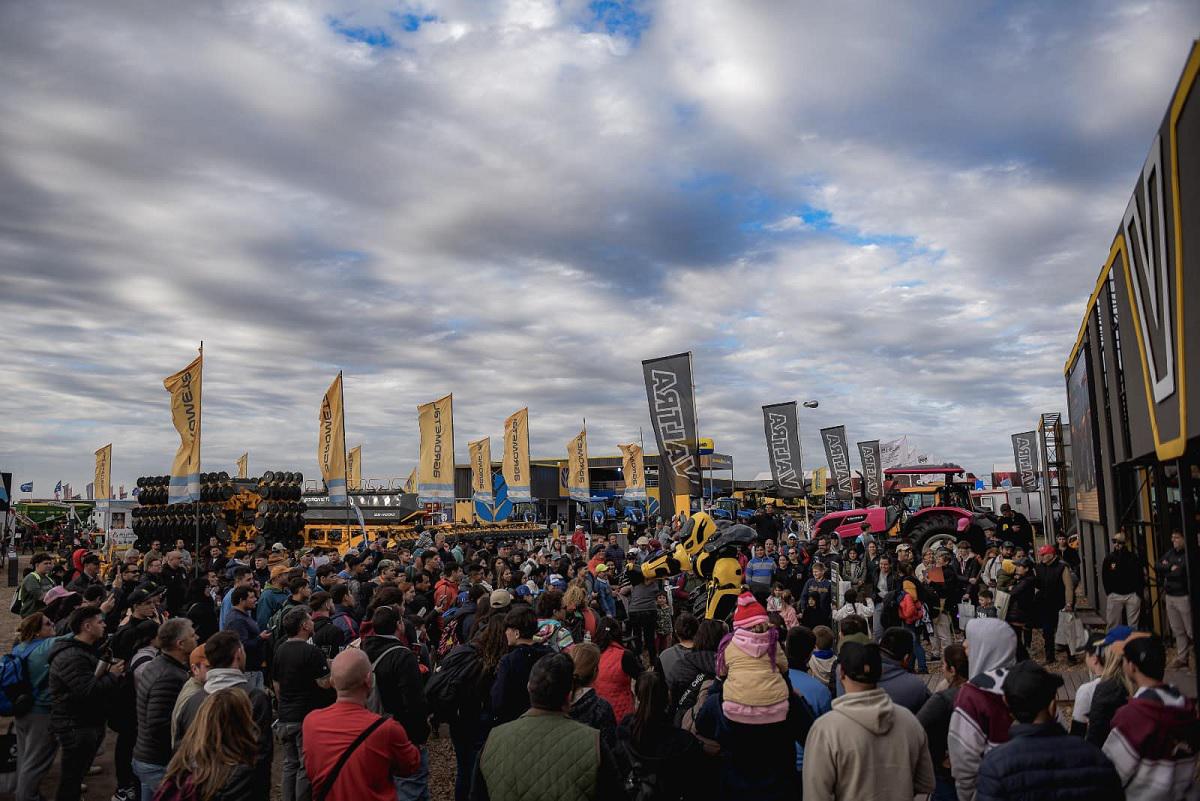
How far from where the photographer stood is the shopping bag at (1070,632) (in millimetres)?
11016

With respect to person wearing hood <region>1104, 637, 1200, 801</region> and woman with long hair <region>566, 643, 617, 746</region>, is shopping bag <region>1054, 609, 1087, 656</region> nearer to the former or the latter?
person wearing hood <region>1104, 637, 1200, 801</region>

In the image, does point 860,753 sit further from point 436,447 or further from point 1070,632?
point 436,447

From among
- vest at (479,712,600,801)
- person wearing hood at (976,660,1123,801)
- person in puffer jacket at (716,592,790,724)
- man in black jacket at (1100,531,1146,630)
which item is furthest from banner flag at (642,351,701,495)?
person wearing hood at (976,660,1123,801)

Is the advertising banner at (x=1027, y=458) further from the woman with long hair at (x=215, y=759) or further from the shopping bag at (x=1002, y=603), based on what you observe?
the woman with long hair at (x=215, y=759)

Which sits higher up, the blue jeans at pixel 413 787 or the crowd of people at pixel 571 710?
the crowd of people at pixel 571 710

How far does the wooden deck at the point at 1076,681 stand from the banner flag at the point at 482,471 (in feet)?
67.3

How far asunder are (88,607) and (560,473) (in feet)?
170

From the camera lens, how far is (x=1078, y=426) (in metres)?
A: 14.2

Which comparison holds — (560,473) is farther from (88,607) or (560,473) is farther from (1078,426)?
(88,607)

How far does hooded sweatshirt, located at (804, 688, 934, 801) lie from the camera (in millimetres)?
3328

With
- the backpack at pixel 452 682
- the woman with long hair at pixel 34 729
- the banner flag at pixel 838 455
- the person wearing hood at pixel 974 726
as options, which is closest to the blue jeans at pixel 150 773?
the woman with long hair at pixel 34 729

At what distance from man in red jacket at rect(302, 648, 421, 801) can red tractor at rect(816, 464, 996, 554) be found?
1575 cm

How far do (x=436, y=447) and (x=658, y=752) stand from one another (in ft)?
71.9

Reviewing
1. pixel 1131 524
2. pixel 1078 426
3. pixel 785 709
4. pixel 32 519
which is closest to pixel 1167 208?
pixel 785 709
